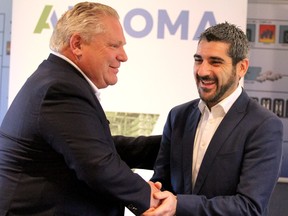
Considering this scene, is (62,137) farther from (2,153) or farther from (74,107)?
(2,153)

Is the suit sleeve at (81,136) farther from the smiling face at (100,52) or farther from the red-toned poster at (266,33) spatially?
the red-toned poster at (266,33)

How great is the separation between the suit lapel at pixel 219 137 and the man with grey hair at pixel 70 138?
0.72ft

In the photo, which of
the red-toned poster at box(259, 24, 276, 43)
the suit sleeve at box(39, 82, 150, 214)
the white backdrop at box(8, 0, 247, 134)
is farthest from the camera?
the red-toned poster at box(259, 24, 276, 43)

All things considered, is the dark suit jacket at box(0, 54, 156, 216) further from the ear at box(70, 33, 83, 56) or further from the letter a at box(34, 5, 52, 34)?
the letter a at box(34, 5, 52, 34)

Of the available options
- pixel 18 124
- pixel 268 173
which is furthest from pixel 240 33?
pixel 18 124

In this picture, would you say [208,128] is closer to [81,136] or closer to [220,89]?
[220,89]

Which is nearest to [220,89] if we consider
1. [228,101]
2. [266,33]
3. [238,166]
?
[228,101]

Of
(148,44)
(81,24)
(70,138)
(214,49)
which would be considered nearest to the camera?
(70,138)

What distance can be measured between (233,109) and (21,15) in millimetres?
2145

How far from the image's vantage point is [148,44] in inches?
137

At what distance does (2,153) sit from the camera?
1718mm

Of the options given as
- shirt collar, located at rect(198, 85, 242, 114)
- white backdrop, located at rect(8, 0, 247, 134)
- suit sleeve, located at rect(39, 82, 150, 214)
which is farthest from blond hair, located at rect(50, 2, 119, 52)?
white backdrop, located at rect(8, 0, 247, 134)

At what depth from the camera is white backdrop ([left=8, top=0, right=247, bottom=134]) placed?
341 centimetres

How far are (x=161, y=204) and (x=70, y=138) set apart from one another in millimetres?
477
